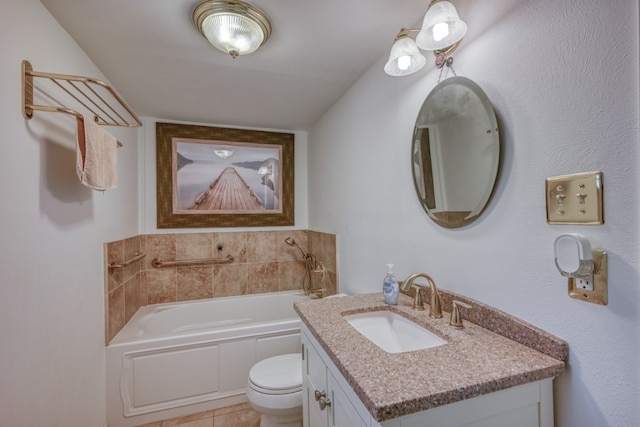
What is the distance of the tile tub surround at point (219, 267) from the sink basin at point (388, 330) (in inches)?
41.9

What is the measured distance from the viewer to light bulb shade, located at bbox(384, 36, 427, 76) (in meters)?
1.16

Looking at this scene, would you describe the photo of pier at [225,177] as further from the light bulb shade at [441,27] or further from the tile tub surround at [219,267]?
the light bulb shade at [441,27]

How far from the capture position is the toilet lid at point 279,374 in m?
1.53

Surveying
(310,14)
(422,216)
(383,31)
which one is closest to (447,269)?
(422,216)

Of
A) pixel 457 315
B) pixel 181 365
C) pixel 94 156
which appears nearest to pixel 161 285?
pixel 181 365

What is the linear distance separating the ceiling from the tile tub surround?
1237 millimetres

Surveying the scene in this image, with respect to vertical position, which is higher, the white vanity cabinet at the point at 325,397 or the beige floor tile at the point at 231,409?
the white vanity cabinet at the point at 325,397

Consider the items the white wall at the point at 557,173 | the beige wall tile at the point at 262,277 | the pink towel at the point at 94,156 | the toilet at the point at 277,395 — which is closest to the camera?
the white wall at the point at 557,173

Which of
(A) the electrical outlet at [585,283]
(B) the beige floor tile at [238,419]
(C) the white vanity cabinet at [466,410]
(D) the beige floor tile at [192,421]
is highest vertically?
(A) the electrical outlet at [585,283]

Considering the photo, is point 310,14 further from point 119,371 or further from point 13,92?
point 119,371

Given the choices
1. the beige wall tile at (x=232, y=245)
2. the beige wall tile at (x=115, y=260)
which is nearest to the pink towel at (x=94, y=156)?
the beige wall tile at (x=115, y=260)

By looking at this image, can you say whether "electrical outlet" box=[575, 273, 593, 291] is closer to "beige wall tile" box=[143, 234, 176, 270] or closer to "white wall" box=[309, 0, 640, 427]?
"white wall" box=[309, 0, 640, 427]

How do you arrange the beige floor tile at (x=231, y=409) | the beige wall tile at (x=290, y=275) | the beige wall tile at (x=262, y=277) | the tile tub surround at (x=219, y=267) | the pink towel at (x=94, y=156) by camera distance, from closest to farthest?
the pink towel at (x=94, y=156)
the beige floor tile at (x=231, y=409)
the tile tub surround at (x=219, y=267)
the beige wall tile at (x=262, y=277)
the beige wall tile at (x=290, y=275)

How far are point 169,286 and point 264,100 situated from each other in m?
2.03
